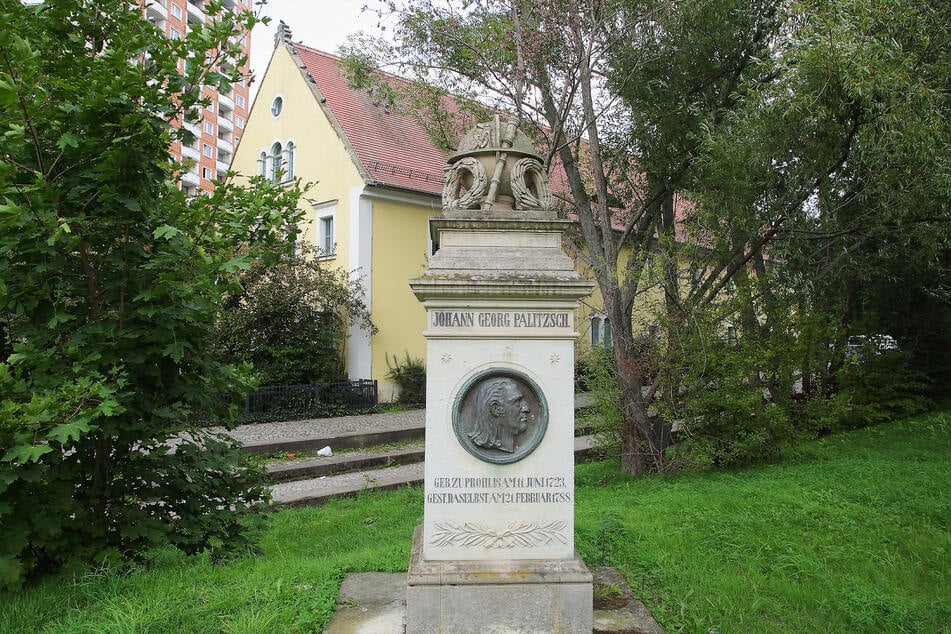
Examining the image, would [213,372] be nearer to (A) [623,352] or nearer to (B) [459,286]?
(B) [459,286]

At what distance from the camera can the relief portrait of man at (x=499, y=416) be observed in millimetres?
3934

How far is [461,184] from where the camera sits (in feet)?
14.7

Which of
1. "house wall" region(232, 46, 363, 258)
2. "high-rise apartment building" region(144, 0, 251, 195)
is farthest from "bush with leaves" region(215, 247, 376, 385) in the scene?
"high-rise apartment building" region(144, 0, 251, 195)

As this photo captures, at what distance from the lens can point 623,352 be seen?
946 cm

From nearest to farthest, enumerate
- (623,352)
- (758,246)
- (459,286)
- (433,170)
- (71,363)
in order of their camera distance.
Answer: (459,286) < (71,363) < (758,246) < (623,352) < (433,170)

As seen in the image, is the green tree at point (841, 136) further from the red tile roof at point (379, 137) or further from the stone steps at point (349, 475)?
the red tile roof at point (379, 137)

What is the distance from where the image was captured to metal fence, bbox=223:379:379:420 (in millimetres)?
14570

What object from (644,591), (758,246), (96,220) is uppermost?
(758,246)

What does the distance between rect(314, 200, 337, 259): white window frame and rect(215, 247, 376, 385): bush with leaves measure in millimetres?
1454

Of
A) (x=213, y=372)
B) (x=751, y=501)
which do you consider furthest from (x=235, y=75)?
(x=751, y=501)

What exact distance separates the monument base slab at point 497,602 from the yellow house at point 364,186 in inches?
515

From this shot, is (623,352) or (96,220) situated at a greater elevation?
(96,220)

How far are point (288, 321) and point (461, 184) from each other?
484 inches

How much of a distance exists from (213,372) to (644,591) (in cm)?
337
